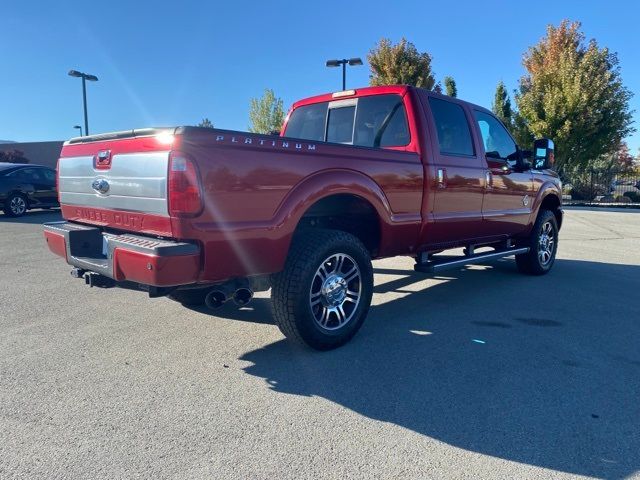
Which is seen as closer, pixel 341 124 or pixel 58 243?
pixel 58 243

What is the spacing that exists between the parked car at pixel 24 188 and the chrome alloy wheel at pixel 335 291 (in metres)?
12.8

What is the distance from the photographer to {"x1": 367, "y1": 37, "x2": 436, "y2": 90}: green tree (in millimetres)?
20359

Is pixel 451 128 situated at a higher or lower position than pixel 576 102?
lower

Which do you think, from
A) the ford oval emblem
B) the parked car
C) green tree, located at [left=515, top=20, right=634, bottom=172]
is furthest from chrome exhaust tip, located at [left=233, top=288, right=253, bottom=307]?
green tree, located at [left=515, top=20, right=634, bottom=172]

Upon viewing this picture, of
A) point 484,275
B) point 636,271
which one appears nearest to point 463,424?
point 484,275

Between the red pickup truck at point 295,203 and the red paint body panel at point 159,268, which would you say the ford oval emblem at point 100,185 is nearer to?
the red pickup truck at point 295,203

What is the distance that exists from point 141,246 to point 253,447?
135cm

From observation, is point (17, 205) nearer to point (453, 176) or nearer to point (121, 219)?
point (121, 219)

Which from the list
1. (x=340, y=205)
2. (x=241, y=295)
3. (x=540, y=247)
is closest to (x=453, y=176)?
(x=340, y=205)

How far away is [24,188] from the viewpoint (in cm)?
1355

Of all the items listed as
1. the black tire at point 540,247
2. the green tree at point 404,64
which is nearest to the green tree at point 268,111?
the green tree at point 404,64

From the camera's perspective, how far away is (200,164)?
2.83 m

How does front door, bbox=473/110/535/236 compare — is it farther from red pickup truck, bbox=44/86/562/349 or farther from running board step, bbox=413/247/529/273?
running board step, bbox=413/247/529/273

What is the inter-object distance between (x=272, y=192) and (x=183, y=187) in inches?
23.6
